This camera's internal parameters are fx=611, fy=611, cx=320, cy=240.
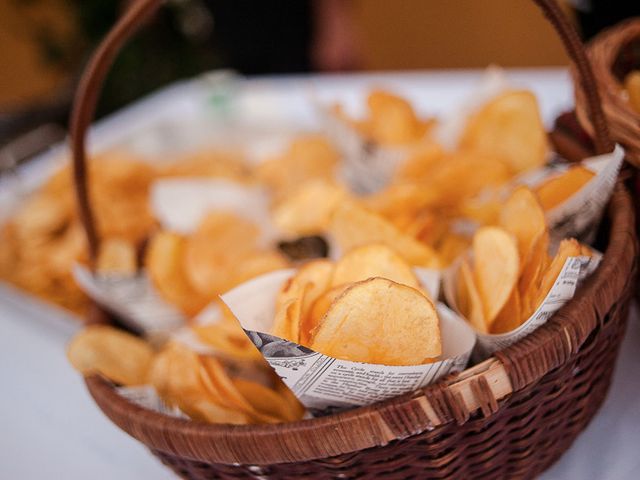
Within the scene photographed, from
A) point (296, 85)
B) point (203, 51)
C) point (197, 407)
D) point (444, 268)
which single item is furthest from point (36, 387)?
point (203, 51)

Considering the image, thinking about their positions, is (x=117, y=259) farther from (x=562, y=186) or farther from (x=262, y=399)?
(x=562, y=186)

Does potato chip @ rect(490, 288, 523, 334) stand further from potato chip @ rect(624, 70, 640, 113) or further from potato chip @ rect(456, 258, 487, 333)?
potato chip @ rect(624, 70, 640, 113)

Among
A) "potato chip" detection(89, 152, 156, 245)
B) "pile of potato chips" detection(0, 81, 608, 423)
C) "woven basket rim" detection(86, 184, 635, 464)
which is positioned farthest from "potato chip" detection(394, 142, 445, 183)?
"potato chip" detection(89, 152, 156, 245)

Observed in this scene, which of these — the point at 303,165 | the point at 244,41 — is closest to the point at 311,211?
the point at 303,165

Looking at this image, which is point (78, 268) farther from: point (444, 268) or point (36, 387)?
point (444, 268)

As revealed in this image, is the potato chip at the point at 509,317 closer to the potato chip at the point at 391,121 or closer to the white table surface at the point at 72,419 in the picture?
the white table surface at the point at 72,419

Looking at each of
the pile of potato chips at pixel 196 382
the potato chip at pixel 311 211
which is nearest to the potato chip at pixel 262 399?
the pile of potato chips at pixel 196 382
